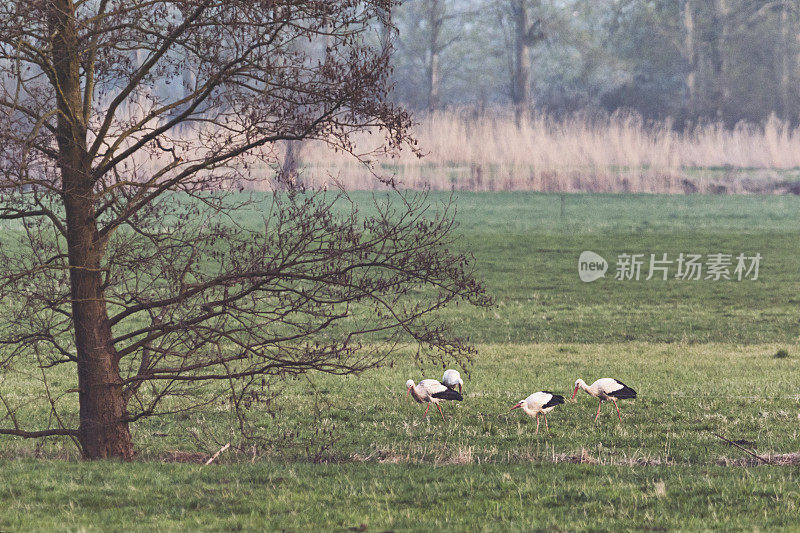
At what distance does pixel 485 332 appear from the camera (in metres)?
23.8

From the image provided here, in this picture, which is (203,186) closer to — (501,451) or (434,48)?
(501,451)

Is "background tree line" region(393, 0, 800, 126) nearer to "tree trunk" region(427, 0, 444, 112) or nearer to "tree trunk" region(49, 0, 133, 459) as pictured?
"tree trunk" region(427, 0, 444, 112)

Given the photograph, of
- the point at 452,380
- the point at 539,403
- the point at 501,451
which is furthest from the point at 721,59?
the point at 501,451

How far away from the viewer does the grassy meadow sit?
291 inches

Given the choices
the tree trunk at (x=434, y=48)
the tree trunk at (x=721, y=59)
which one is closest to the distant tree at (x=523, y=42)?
the tree trunk at (x=434, y=48)

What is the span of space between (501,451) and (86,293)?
15.6ft

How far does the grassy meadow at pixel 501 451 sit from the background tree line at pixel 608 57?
101ft

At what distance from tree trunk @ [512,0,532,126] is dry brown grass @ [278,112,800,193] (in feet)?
10.8

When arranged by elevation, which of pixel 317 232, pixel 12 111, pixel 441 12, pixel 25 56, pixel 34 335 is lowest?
pixel 34 335

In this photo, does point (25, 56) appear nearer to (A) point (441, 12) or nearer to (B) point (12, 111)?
(B) point (12, 111)

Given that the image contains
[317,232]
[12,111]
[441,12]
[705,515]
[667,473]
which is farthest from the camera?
[441,12]

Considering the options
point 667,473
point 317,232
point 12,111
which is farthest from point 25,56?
point 667,473

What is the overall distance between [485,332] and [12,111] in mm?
15635

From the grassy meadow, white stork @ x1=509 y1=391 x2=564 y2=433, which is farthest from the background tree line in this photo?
white stork @ x1=509 y1=391 x2=564 y2=433
